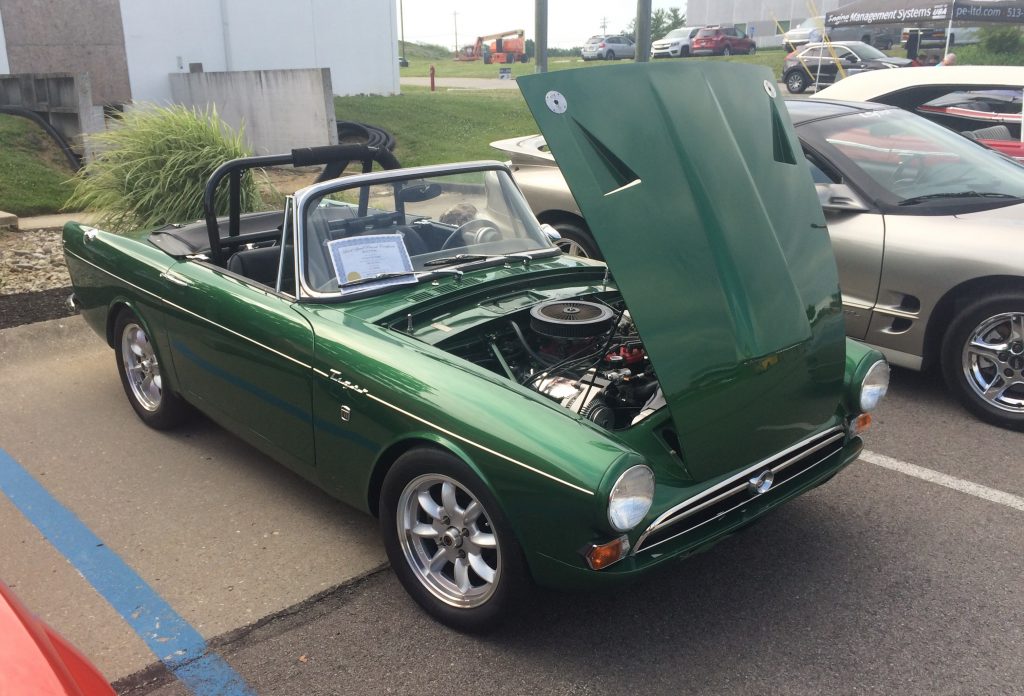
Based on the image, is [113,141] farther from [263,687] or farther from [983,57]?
[983,57]

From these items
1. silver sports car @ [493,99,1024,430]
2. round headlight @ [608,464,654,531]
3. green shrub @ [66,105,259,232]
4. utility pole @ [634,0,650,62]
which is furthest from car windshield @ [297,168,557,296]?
utility pole @ [634,0,650,62]

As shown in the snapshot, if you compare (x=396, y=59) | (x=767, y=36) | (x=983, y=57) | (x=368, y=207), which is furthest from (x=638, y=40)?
(x=767, y=36)

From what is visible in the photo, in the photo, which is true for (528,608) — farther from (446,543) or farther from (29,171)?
(29,171)

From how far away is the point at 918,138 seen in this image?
5586 millimetres

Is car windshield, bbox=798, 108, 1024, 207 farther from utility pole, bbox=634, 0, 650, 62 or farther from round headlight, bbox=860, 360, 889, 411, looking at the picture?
utility pole, bbox=634, 0, 650, 62

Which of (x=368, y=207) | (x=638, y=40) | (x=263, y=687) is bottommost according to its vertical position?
(x=263, y=687)

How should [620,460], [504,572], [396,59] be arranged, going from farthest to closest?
1. [396,59]
2. [504,572]
3. [620,460]

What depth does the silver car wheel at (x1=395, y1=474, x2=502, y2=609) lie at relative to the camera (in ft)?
9.79

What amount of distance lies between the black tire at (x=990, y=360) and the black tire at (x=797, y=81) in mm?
23444

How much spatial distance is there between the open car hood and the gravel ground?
502 cm

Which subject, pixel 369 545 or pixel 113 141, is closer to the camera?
pixel 369 545

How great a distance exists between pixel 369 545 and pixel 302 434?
54 centimetres

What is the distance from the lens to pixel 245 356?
3.76 m

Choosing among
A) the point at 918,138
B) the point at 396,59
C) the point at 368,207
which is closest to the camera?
the point at 368,207
